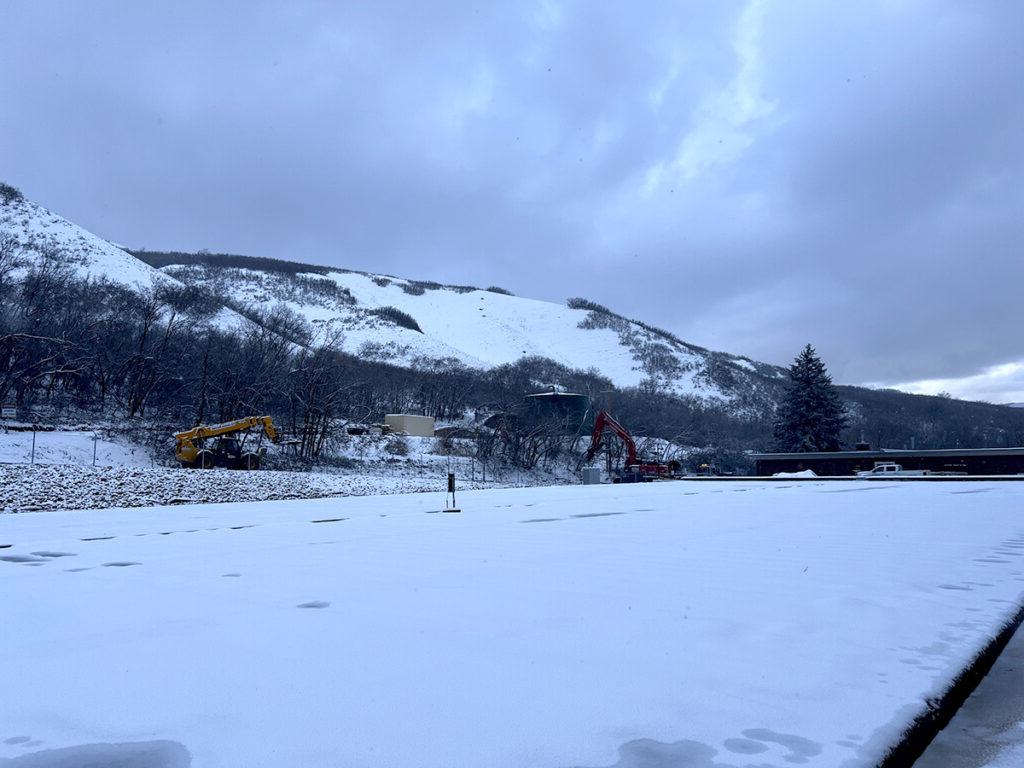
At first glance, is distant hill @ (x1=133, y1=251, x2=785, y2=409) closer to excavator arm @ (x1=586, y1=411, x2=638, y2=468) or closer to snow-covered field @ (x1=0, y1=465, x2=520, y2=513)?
excavator arm @ (x1=586, y1=411, x2=638, y2=468)

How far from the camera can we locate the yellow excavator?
80.9 ft

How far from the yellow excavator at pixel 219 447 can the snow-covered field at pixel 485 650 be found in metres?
18.5

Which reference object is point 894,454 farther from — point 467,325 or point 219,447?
point 467,325

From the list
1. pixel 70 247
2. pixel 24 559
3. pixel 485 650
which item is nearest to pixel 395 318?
pixel 70 247

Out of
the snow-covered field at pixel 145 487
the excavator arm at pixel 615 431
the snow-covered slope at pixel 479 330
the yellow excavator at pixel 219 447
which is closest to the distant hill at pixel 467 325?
the snow-covered slope at pixel 479 330

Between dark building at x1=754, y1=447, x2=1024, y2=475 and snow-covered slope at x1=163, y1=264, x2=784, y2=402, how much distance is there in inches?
2099

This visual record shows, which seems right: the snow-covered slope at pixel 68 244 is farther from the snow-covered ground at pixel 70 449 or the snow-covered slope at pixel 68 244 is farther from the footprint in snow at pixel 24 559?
the footprint in snow at pixel 24 559

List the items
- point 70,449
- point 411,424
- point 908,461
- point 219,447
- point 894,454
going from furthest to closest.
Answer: point 894,454 → point 411,424 → point 908,461 → point 219,447 → point 70,449

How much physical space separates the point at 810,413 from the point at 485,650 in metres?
49.2

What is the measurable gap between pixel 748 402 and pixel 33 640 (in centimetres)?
13240

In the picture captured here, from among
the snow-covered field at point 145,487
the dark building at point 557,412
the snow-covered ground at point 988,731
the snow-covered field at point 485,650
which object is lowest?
the snow-covered field at point 145,487

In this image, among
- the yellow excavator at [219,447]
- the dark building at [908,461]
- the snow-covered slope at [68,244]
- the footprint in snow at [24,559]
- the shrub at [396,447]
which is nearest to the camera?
the footprint in snow at [24,559]

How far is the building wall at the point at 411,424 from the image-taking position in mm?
45344

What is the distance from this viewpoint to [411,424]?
4541cm
